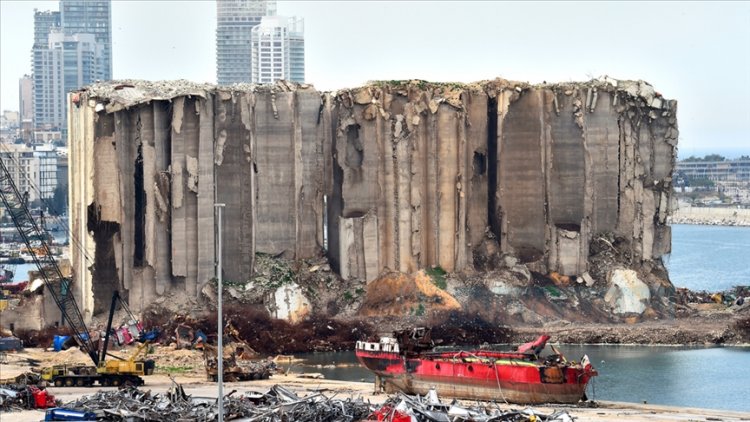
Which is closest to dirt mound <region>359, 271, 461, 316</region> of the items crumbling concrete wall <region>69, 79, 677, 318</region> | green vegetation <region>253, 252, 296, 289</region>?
crumbling concrete wall <region>69, 79, 677, 318</region>

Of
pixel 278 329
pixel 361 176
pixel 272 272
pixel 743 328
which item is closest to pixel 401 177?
pixel 361 176

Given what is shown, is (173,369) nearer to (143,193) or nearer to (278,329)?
(278,329)

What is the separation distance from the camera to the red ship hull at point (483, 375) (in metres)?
57.7

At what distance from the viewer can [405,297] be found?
265ft

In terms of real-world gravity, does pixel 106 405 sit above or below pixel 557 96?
below

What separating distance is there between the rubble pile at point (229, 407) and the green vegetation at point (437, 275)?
30.5 metres

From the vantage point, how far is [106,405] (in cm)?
5050

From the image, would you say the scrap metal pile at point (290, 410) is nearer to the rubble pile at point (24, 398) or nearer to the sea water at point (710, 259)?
the rubble pile at point (24, 398)

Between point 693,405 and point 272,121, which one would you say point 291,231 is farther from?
point 693,405

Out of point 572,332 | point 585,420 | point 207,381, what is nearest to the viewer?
point 585,420

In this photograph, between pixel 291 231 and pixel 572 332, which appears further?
pixel 291 231

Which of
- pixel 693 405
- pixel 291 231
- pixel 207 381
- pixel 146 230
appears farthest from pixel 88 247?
pixel 693 405

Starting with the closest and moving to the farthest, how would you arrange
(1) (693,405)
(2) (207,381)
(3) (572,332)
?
1. (1) (693,405)
2. (2) (207,381)
3. (3) (572,332)

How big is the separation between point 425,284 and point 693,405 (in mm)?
24013
